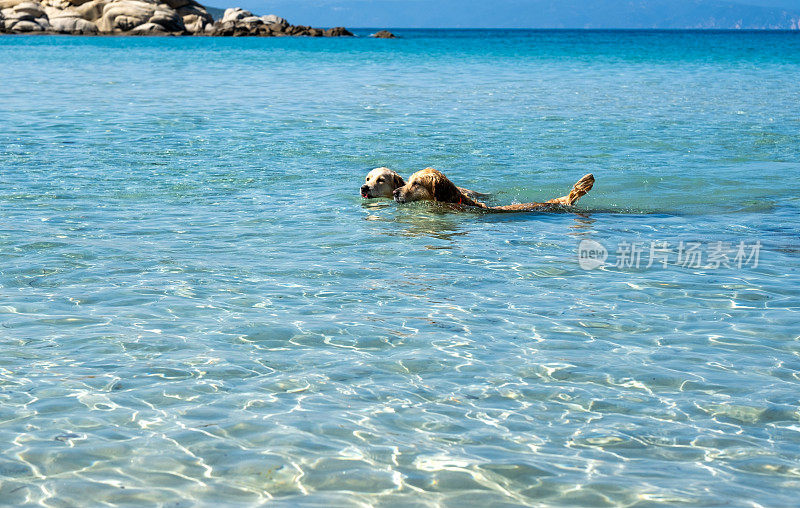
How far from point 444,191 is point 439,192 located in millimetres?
74

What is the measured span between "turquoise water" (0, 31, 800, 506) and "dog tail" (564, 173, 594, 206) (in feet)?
0.89

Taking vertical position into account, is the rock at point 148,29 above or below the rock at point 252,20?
below

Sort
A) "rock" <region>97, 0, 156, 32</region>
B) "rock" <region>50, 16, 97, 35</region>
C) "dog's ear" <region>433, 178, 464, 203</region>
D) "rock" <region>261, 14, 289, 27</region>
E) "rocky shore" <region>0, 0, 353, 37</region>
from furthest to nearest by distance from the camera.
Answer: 1. "rock" <region>261, 14, 289, 27</region>
2. "rock" <region>97, 0, 156, 32</region>
3. "rock" <region>50, 16, 97, 35</region>
4. "rocky shore" <region>0, 0, 353, 37</region>
5. "dog's ear" <region>433, 178, 464, 203</region>

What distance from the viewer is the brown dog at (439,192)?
38.4ft

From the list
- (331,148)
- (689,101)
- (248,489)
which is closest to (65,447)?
(248,489)

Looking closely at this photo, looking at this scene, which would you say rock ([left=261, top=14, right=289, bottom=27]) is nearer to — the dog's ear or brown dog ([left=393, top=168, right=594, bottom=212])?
brown dog ([left=393, top=168, right=594, bottom=212])

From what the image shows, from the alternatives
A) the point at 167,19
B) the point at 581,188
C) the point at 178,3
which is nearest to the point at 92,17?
the point at 167,19

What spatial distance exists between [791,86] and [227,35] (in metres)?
89.2

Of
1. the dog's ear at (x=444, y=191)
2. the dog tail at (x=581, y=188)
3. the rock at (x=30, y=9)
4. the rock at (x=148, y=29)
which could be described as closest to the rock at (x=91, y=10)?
the rock at (x=30, y=9)

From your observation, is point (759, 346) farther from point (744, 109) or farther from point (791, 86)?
point (791, 86)

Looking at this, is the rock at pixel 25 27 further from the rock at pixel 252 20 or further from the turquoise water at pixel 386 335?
the turquoise water at pixel 386 335

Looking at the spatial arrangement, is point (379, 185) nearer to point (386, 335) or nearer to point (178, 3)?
point (386, 335)

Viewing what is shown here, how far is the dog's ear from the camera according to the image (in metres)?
11.7

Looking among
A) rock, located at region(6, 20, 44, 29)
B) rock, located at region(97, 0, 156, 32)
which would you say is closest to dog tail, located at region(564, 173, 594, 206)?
rock, located at region(97, 0, 156, 32)
